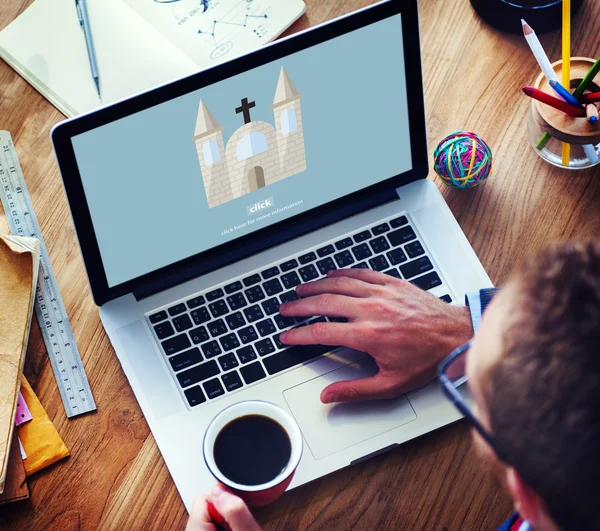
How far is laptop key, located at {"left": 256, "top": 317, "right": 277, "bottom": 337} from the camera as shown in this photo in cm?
101

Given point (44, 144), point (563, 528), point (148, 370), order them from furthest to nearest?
point (44, 144)
point (148, 370)
point (563, 528)

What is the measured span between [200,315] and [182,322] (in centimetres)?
2

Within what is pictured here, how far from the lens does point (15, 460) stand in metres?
0.96

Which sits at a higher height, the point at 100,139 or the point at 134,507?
the point at 100,139

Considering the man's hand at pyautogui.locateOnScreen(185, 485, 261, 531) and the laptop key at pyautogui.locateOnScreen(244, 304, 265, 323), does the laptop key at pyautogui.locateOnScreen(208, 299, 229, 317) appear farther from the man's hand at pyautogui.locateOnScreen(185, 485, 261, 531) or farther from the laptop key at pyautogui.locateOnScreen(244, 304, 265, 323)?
the man's hand at pyautogui.locateOnScreen(185, 485, 261, 531)

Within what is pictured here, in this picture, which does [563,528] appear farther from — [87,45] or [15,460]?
[87,45]

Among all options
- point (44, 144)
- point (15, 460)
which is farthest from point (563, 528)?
point (44, 144)

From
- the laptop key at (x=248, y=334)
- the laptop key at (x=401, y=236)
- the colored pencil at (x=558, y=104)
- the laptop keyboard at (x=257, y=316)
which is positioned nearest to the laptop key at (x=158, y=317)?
the laptop keyboard at (x=257, y=316)

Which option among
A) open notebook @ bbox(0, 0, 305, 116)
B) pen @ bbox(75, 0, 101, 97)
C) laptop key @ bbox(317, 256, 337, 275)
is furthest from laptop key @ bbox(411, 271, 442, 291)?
pen @ bbox(75, 0, 101, 97)

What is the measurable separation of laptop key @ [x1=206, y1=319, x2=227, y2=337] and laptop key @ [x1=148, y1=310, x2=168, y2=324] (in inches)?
2.3

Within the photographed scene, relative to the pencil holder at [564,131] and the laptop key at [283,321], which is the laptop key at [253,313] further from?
the pencil holder at [564,131]

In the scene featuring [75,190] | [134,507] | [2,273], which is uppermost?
[75,190]

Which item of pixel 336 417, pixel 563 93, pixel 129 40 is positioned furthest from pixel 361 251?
pixel 129 40

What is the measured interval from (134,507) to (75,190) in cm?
40
